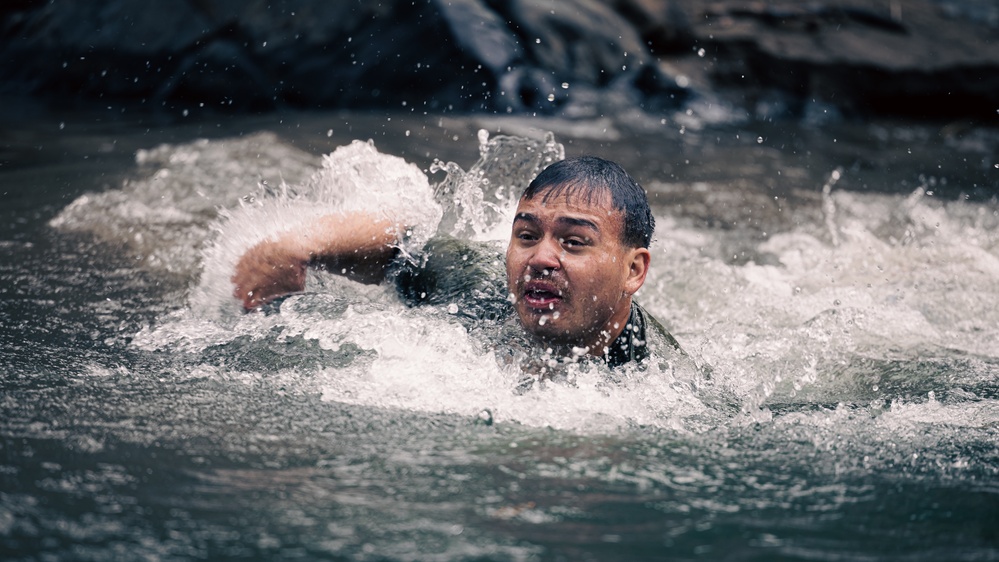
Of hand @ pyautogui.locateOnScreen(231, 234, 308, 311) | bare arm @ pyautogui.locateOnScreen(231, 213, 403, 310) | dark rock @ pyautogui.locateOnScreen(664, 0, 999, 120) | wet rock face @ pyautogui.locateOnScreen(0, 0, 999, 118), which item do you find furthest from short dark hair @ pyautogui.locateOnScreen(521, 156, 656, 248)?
dark rock @ pyautogui.locateOnScreen(664, 0, 999, 120)

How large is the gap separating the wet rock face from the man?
176 inches

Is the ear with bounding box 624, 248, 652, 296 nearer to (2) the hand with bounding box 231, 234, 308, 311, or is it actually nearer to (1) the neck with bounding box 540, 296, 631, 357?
(1) the neck with bounding box 540, 296, 631, 357

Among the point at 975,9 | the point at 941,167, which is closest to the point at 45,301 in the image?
the point at 941,167

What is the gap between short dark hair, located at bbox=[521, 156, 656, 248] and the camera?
347 cm

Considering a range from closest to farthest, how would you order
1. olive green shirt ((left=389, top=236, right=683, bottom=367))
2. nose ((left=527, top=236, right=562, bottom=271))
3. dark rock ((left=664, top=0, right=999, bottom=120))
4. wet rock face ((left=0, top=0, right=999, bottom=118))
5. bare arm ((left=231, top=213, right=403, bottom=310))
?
nose ((left=527, top=236, right=562, bottom=271))
olive green shirt ((left=389, top=236, right=683, bottom=367))
bare arm ((left=231, top=213, right=403, bottom=310))
wet rock face ((left=0, top=0, right=999, bottom=118))
dark rock ((left=664, top=0, right=999, bottom=120))

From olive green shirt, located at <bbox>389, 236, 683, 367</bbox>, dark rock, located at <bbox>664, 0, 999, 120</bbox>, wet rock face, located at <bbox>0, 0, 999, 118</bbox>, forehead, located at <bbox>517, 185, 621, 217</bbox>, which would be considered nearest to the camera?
forehead, located at <bbox>517, 185, 621, 217</bbox>

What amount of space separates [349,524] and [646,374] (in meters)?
1.50

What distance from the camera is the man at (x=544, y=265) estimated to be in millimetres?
3383

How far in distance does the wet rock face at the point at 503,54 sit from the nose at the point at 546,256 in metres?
5.03

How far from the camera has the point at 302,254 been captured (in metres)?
3.76

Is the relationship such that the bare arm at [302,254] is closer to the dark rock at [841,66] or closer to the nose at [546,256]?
the nose at [546,256]

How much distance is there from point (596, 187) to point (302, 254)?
1.05 metres

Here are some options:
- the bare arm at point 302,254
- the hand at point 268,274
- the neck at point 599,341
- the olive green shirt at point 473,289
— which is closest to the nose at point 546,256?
the neck at point 599,341

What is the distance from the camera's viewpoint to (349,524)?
2.24 m
